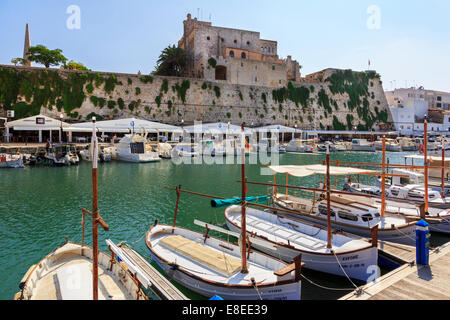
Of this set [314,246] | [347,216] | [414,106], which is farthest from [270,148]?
[414,106]

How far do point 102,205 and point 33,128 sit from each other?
25678 mm

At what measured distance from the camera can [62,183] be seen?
2245 cm

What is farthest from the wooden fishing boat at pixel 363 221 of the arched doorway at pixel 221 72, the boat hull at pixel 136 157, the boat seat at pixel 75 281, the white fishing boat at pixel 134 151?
the arched doorway at pixel 221 72

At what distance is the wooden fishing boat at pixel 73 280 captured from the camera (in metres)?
6.48

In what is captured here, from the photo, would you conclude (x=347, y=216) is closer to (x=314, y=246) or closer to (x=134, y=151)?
(x=314, y=246)

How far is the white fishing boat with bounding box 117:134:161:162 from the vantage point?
34750mm

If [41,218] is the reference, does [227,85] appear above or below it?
above

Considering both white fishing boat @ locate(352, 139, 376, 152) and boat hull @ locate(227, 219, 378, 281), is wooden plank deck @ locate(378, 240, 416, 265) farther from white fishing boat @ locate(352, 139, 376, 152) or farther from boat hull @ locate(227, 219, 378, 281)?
white fishing boat @ locate(352, 139, 376, 152)

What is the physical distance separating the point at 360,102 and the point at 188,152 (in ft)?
172

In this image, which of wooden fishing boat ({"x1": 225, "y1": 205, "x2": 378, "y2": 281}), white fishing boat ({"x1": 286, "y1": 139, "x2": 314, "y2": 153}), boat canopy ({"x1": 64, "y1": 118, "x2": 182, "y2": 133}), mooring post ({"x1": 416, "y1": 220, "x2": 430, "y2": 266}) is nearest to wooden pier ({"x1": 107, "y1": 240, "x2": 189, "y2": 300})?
wooden fishing boat ({"x1": 225, "y1": 205, "x2": 378, "y2": 281})

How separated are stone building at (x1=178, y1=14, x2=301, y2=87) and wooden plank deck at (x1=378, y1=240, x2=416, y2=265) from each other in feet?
166

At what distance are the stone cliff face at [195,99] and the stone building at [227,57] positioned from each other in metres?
2.68

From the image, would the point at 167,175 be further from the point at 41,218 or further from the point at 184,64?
the point at 184,64
